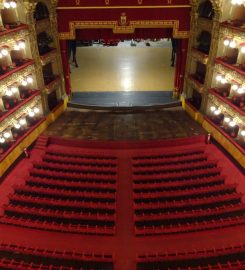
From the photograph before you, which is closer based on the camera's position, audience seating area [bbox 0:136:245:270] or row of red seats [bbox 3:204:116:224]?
audience seating area [bbox 0:136:245:270]

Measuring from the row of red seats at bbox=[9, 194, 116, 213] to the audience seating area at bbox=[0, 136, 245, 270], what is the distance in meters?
0.05

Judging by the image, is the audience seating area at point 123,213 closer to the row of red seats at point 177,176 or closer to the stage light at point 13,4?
the row of red seats at point 177,176

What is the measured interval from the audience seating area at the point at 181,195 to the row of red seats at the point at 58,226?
5.38 ft

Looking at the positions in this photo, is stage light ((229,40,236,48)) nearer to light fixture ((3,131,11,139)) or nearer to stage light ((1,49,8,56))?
stage light ((1,49,8,56))

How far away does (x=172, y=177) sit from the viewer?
54.2ft

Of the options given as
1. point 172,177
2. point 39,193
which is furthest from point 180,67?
point 39,193

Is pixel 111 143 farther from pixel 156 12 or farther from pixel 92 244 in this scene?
pixel 156 12

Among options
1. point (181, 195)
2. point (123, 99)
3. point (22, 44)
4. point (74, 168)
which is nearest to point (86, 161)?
point (74, 168)

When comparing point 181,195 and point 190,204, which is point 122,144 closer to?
point 181,195

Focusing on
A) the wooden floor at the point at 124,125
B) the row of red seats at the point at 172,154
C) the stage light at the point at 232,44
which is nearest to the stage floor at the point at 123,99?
the wooden floor at the point at 124,125

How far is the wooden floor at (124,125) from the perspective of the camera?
20680mm

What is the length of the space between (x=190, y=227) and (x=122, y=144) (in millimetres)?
8107

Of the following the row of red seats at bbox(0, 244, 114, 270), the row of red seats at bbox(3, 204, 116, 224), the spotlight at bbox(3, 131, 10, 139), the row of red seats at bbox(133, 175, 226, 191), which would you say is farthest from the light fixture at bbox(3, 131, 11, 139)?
the row of red seats at bbox(133, 175, 226, 191)

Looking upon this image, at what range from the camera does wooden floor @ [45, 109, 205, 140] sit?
20680 mm
